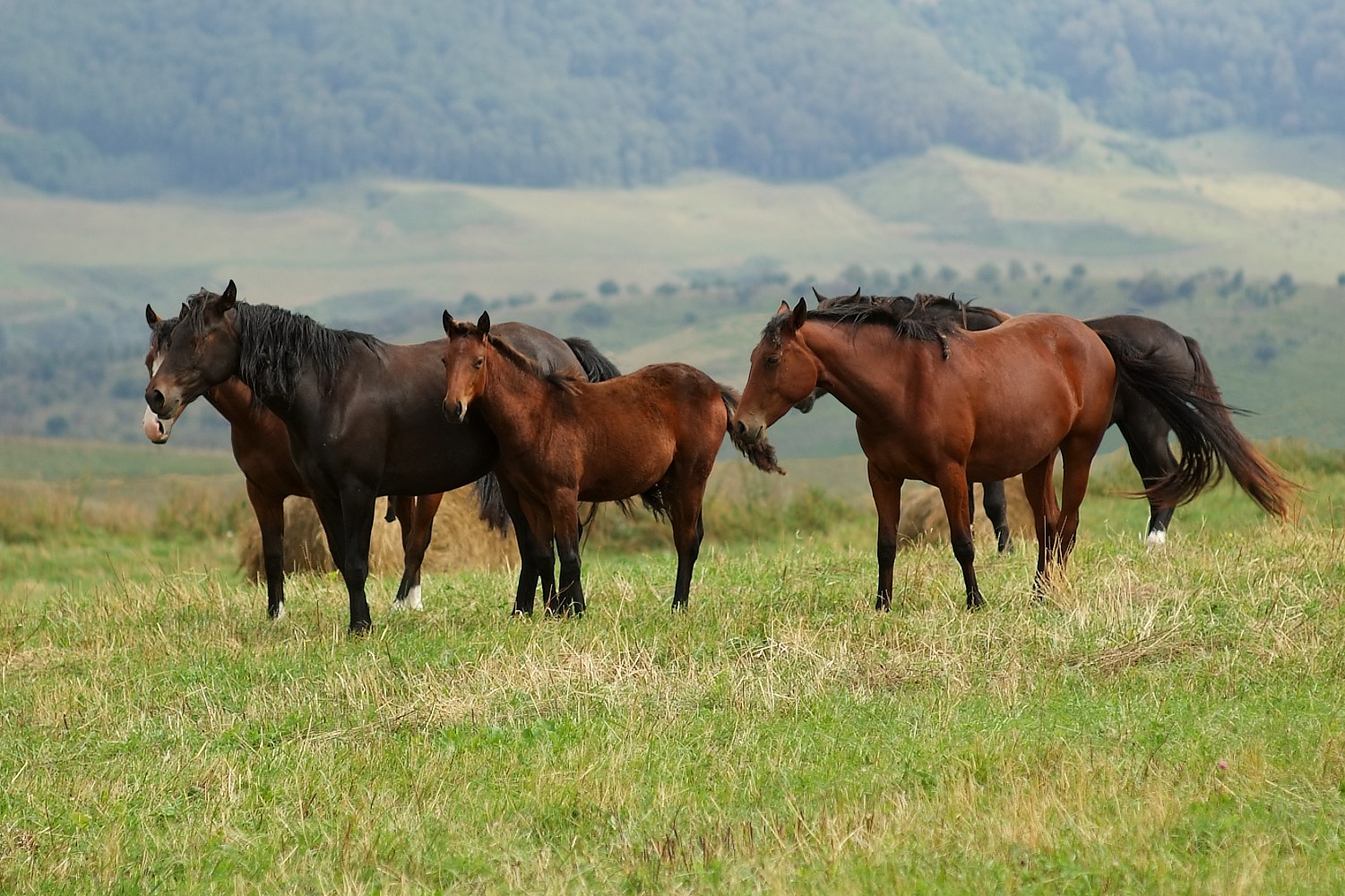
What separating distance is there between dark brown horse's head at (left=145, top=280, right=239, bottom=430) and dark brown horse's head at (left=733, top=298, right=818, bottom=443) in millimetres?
3153

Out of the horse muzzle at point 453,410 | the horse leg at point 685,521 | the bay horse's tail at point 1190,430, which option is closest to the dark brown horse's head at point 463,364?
the horse muzzle at point 453,410

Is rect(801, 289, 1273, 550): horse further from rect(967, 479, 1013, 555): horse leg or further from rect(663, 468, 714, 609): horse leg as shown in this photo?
rect(663, 468, 714, 609): horse leg

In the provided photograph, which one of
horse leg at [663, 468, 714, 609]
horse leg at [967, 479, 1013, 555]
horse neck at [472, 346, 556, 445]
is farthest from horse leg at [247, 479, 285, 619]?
horse leg at [967, 479, 1013, 555]

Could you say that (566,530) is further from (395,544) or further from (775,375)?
(395,544)

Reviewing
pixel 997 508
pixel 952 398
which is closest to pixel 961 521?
pixel 952 398

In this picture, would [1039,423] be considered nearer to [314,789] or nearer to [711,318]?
[314,789]

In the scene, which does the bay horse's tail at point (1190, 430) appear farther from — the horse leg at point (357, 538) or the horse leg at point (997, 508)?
the horse leg at point (357, 538)

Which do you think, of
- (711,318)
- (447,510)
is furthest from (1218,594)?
(711,318)

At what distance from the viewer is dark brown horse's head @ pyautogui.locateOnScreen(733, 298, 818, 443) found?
9.25m

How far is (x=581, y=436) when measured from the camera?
10156 mm

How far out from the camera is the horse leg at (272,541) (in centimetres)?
1136

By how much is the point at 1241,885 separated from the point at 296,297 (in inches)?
7936

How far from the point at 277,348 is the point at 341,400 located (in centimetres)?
50

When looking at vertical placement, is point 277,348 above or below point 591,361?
above
